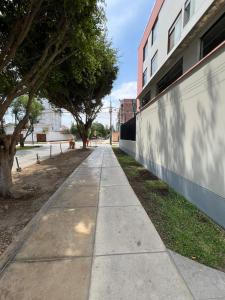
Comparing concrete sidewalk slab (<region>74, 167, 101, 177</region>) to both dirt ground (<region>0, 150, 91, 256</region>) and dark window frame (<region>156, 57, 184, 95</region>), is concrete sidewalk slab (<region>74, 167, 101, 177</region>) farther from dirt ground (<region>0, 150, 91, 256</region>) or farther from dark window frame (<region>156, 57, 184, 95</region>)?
dark window frame (<region>156, 57, 184, 95</region>)

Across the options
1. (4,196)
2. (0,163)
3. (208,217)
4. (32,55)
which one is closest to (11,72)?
(32,55)

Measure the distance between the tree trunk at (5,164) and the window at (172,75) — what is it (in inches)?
324

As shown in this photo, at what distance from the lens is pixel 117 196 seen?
20.7 feet

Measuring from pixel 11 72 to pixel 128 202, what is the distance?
20.2ft

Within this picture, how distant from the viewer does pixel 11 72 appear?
818cm

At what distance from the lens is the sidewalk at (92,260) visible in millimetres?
2645

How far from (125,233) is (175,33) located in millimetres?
10117

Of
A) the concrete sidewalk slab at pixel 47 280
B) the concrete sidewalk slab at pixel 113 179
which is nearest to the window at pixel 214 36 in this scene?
the concrete sidewalk slab at pixel 113 179

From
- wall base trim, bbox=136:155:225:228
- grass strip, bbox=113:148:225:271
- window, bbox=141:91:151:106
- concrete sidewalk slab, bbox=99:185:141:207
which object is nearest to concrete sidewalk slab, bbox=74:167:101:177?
concrete sidewalk slab, bbox=99:185:141:207

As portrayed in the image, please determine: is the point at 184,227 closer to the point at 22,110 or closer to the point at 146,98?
the point at 146,98

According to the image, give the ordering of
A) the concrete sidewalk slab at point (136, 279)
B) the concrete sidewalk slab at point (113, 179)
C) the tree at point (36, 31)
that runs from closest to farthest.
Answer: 1. the concrete sidewalk slab at point (136, 279)
2. the tree at point (36, 31)
3. the concrete sidewalk slab at point (113, 179)

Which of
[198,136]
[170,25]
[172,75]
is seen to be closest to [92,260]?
[198,136]

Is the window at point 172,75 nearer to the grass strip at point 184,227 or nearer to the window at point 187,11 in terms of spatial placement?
the window at point 187,11

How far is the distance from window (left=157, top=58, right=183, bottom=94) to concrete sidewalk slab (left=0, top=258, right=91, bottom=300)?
9.90 metres
